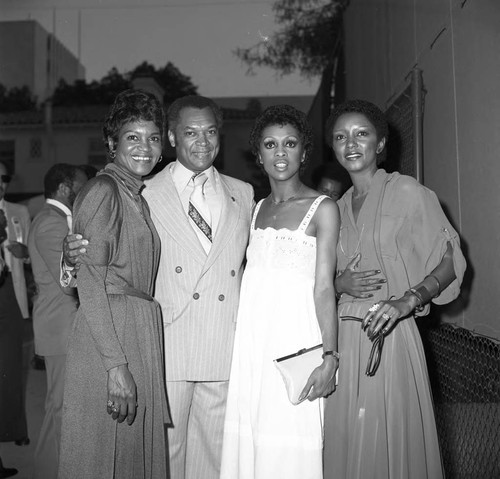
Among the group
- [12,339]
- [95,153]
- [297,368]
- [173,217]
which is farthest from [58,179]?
[95,153]

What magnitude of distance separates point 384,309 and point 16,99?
98.8ft

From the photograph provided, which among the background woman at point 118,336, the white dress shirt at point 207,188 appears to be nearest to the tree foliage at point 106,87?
the white dress shirt at point 207,188

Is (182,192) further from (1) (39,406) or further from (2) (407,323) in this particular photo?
(1) (39,406)

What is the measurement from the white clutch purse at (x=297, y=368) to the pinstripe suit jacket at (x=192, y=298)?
506 mm

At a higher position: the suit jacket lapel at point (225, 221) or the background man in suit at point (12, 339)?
the suit jacket lapel at point (225, 221)

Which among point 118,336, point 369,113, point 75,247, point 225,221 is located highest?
point 369,113

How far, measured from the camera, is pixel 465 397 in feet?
14.7

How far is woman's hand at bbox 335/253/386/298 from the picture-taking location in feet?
10.2

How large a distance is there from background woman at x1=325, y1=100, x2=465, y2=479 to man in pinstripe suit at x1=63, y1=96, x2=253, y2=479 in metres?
0.62

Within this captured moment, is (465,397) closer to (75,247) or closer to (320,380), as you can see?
(320,380)

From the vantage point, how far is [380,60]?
8836 mm

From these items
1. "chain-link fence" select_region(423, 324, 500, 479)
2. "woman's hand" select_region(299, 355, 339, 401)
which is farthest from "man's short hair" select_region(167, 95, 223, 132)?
"chain-link fence" select_region(423, 324, 500, 479)

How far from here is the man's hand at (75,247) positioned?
112 inches

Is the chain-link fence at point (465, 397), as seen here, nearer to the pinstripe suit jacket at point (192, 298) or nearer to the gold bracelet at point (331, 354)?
the gold bracelet at point (331, 354)
